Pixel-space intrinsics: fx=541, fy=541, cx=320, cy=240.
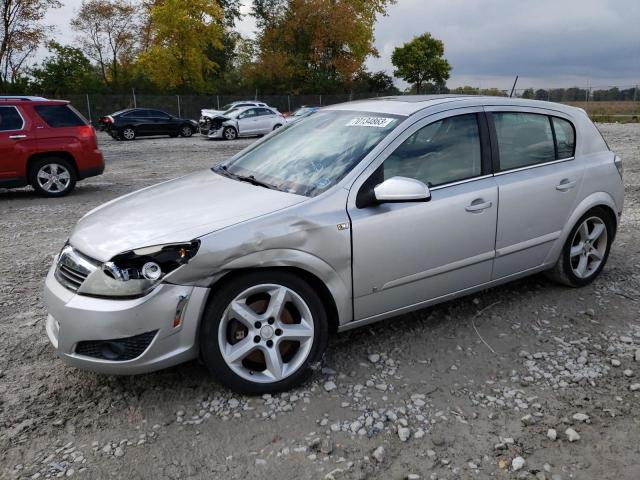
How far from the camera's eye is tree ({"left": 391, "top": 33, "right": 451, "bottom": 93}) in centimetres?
5728

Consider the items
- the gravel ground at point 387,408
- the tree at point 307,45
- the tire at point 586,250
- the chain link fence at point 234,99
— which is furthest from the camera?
the tree at point 307,45

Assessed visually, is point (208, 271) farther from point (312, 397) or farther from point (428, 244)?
point (428, 244)

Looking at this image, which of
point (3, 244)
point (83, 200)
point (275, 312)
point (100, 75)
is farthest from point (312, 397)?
point (100, 75)

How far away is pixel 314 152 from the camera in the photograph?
362cm

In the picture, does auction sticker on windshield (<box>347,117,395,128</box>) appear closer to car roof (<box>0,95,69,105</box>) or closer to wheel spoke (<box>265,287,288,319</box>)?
wheel spoke (<box>265,287,288,319</box>)

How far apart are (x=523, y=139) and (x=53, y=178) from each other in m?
7.89

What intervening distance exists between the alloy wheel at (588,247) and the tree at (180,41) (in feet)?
117

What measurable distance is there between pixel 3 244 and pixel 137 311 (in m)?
4.59

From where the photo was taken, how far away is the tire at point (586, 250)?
4340mm

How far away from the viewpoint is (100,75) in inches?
1665

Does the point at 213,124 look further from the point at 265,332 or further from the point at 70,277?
the point at 265,332

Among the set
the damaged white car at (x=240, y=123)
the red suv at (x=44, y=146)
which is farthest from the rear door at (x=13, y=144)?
the damaged white car at (x=240, y=123)

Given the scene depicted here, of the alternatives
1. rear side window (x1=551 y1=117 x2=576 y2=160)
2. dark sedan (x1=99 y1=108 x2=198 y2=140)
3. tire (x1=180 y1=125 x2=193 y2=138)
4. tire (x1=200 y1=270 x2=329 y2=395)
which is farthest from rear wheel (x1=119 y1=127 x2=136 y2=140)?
tire (x1=200 y1=270 x2=329 y2=395)

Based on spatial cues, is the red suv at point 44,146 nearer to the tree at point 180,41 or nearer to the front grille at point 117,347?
the front grille at point 117,347
